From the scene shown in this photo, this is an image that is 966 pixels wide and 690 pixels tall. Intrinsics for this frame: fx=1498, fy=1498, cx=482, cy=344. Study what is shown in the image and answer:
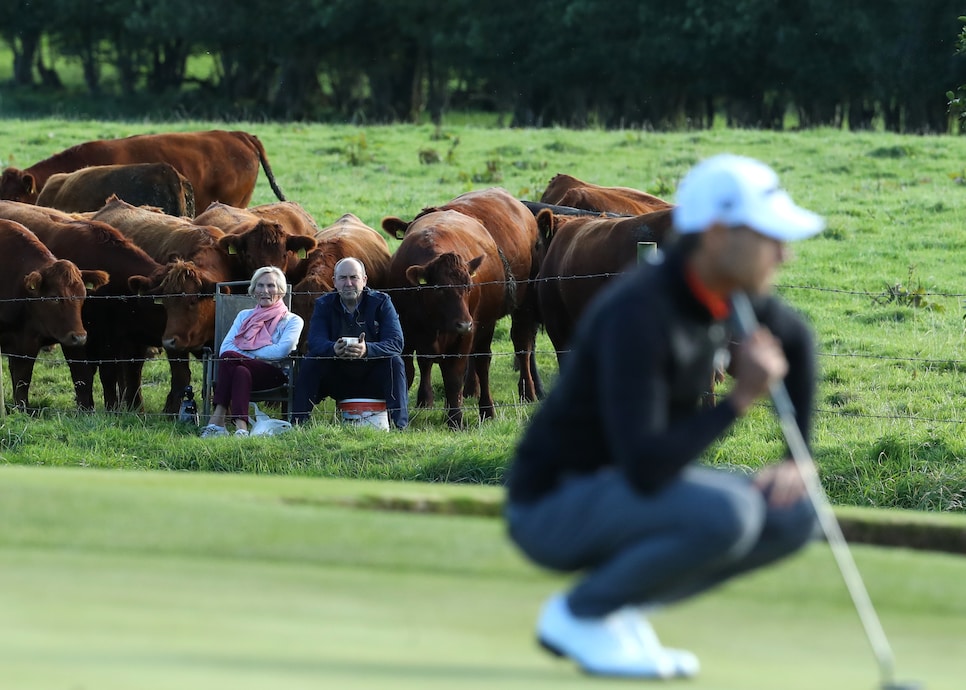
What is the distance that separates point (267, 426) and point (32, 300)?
287 centimetres

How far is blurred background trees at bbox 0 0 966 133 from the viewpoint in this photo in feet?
154

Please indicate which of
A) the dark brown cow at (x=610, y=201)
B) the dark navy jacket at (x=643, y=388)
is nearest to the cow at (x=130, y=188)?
the dark brown cow at (x=610, y=201)

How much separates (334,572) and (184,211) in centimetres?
1335

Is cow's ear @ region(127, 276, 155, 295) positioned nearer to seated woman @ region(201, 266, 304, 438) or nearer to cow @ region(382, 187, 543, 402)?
seated woman @ region(201, 266, 304, 438)

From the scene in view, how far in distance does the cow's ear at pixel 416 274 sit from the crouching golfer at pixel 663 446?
826 cm

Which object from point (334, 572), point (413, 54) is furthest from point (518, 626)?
point (413, 54)

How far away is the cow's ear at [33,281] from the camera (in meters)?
12.6

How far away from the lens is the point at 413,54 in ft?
191

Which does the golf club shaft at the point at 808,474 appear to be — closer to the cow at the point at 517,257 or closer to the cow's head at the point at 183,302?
the cow's head at the point at 183,302

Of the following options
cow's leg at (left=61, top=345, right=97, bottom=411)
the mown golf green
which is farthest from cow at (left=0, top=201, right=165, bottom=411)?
the mown golf green

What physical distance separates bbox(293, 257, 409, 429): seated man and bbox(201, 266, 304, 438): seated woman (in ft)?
0.68

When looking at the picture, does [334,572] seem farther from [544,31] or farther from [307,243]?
[544,31]

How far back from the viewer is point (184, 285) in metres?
12.6

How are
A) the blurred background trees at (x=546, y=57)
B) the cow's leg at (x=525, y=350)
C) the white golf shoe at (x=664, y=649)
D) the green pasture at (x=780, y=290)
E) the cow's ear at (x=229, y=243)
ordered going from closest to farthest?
the white golf shoe at (x=664, y=649) < the green pasture at (x=780, y=290) < the cow's ear at (x=229, y=243) < the cow's leg at (x=525, y=350) < the blurred background trees at (x=546, y=57)
